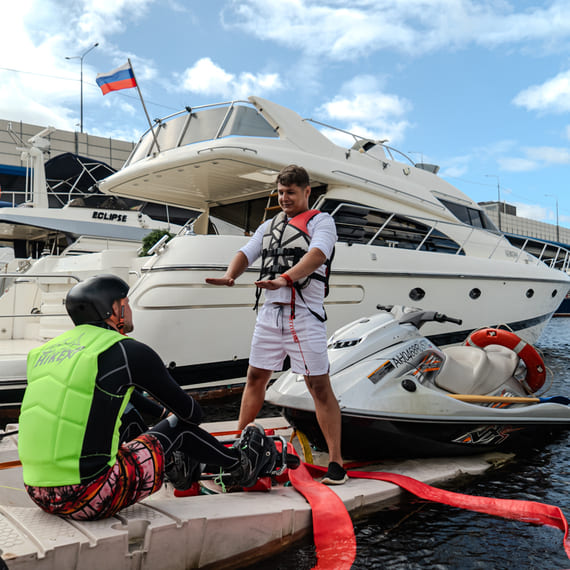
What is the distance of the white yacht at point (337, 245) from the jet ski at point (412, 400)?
76.2 inches

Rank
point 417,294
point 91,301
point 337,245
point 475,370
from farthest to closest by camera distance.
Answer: point 417,294 < point 337,245 < point 475,370 < point 91,301

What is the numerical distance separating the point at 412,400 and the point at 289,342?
33.6 inches

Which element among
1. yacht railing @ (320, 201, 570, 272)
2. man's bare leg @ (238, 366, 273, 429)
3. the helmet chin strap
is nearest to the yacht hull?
yacht railing @ (320, 201, 570, 272)

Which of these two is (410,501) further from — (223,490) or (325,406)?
(223,490)

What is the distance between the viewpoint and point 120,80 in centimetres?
686

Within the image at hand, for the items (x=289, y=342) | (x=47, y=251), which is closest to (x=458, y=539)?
(x=289, y=342)

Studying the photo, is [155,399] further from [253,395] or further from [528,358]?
[528,358]

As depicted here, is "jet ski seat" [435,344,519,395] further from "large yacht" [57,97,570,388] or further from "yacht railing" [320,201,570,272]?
"yacht railing" [320,201,570,272]

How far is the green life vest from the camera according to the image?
70.7 inches

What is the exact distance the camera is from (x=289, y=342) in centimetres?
287

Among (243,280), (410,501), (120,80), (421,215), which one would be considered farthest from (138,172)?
(410,501)

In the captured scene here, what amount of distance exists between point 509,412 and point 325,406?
52.4 inches

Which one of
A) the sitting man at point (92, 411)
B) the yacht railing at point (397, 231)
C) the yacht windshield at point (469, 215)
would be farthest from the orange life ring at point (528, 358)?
the yacht windshield at point (469, 215)

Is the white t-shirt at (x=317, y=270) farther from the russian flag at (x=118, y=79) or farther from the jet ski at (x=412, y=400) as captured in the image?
the russian flag at (x=118, y=79)
